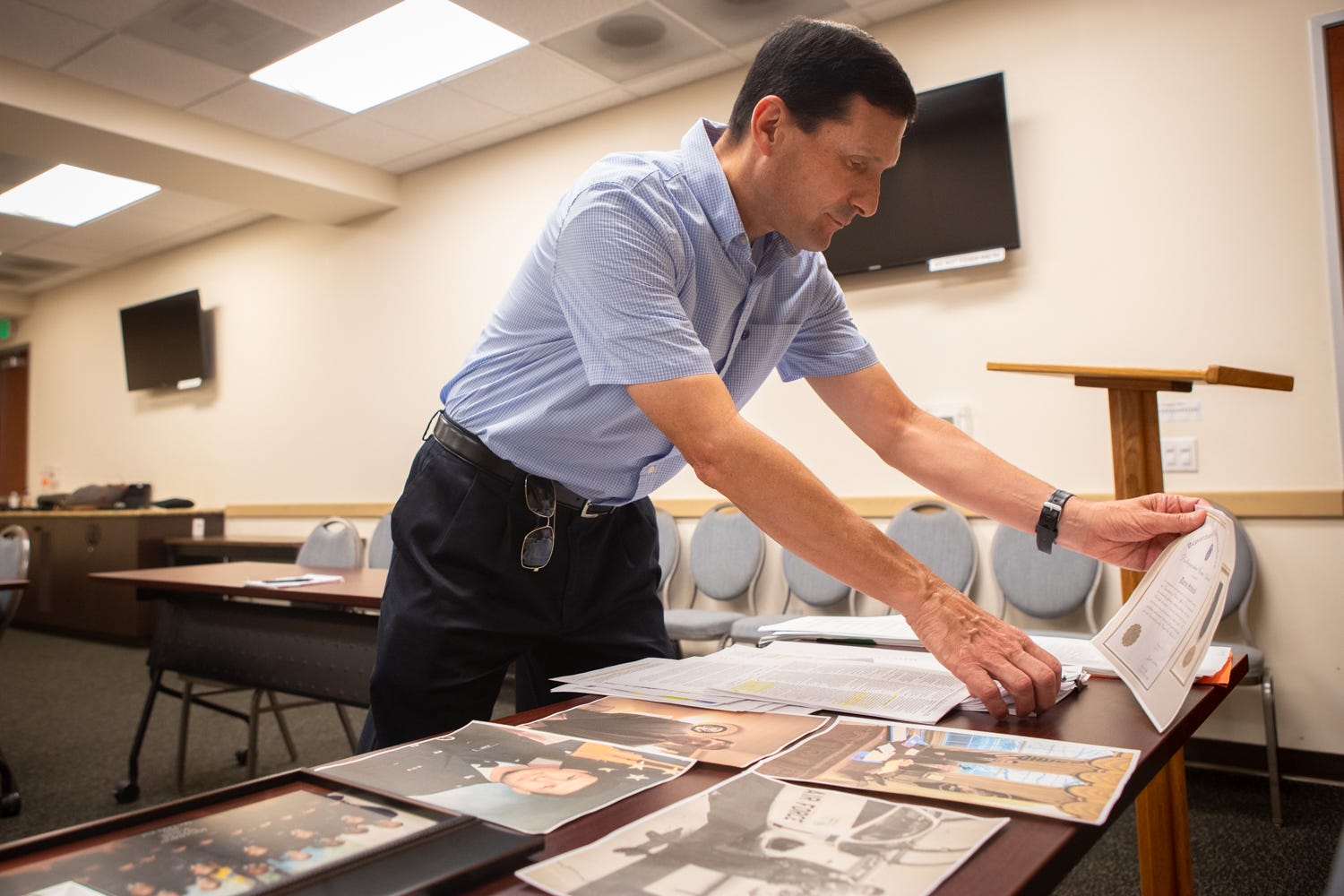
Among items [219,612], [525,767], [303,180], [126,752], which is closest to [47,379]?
[303,180]

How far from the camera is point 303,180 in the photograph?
5125mm

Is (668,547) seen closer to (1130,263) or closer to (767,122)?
(1130,263)

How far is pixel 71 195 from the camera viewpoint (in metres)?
5.81

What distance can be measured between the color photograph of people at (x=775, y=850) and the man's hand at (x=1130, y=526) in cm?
61

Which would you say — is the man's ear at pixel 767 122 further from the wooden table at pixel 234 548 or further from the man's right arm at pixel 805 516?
the wooden table at pixel 234 548

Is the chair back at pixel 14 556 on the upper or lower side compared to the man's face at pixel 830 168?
lower

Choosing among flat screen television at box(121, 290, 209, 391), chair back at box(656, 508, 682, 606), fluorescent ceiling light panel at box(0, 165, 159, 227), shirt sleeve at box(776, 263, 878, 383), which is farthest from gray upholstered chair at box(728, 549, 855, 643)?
flat screen television at box(121, 290, 209, 391)

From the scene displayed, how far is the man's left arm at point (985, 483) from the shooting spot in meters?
1.06

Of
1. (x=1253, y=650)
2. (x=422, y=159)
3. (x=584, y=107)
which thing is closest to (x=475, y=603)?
(x=1253, y=650)

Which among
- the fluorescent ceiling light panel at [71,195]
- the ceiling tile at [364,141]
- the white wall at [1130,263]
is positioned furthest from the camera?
the fluorescent ceiling light panel at [71,195]

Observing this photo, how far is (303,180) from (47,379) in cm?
510

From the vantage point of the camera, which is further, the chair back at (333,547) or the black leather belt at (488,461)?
the chair back at (333,547)

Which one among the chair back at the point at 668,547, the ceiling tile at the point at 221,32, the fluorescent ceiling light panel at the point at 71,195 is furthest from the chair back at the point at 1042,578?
the fluorescent ceiling light panel at the point at 71,195

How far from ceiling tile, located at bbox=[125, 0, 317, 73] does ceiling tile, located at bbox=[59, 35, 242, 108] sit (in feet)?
0.30
